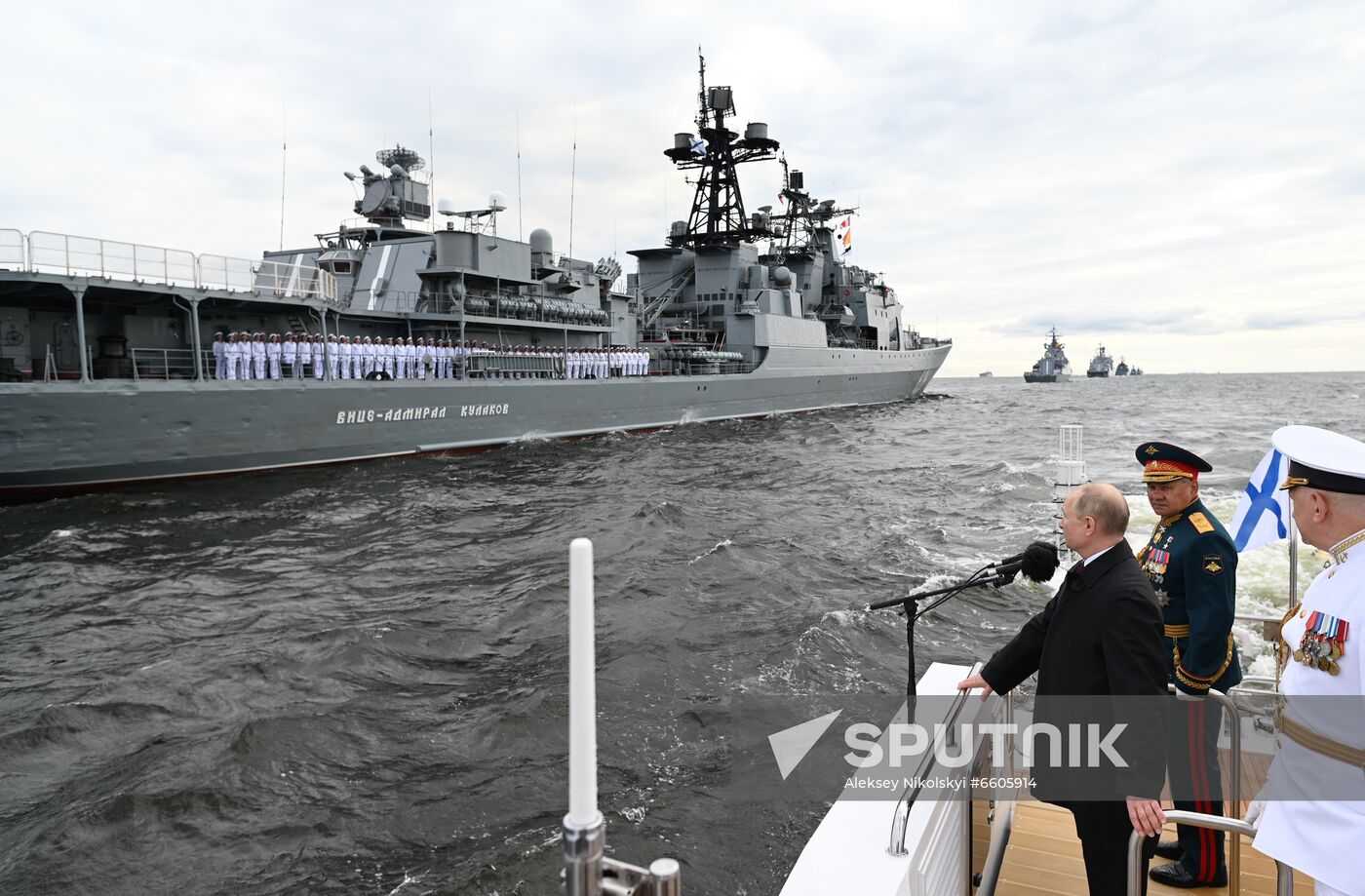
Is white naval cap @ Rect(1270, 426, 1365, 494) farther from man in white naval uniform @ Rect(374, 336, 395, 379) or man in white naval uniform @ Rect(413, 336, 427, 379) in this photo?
man in white naval uniform @ Rect(413, 336, 427, 379)

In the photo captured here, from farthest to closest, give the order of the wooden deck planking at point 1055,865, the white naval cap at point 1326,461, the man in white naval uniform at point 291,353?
the man in white naval uniform at point 291,353
the wooden deck planking at point 1055,865
the white naval cap at point 1326,461

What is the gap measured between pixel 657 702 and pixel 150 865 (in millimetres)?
3205

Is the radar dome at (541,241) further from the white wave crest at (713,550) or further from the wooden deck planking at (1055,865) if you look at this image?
the wooden deck planking at (1055,865)

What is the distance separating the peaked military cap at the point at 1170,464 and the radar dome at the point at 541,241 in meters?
22.5

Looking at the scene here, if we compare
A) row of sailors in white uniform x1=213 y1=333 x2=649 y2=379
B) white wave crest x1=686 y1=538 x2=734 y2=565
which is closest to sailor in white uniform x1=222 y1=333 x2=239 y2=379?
row of sailors in white uniform x1=213 y1=333 x2=649 y2=379

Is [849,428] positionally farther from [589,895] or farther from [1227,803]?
[589,895]

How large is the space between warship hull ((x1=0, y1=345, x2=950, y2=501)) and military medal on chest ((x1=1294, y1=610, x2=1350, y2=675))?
16.6 metres

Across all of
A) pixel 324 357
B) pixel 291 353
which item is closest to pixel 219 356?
pixel 291 353

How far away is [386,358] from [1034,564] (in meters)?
17.6

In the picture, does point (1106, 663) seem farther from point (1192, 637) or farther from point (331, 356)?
point (331, 356)

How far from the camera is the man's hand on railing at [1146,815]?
2.15 meters

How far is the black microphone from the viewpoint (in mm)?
2625

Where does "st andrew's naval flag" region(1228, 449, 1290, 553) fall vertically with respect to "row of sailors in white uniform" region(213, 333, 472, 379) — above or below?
below

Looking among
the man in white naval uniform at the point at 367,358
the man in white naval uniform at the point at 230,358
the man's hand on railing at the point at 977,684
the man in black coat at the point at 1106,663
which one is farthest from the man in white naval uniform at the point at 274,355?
the man in black coat at the point at 1106,663
